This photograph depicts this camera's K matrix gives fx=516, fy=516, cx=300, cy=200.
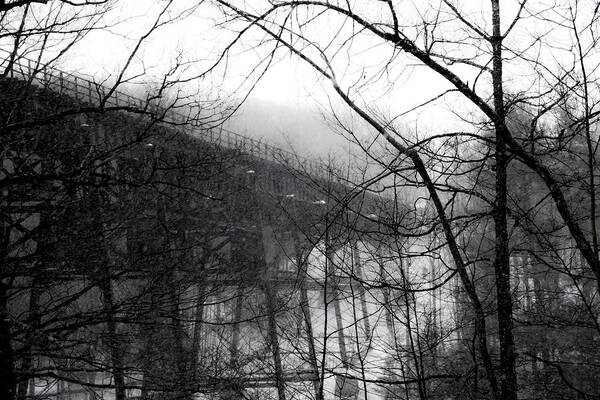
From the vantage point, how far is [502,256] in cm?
401

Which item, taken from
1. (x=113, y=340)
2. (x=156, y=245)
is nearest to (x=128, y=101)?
(x=113, y=340)

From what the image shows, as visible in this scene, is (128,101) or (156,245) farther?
(156,245)

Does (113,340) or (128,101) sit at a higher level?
(128,101)

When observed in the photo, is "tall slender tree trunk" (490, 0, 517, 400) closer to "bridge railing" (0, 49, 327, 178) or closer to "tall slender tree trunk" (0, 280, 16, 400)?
"bridge railing" (0, 49, 327, 178)

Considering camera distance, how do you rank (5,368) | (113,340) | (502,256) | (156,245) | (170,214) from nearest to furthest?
(502,256), (5,368), (113,340), (156,245), (170,214)

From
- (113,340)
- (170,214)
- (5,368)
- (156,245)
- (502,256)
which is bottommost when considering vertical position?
(5,368)

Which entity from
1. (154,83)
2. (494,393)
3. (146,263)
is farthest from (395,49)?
(146,263)

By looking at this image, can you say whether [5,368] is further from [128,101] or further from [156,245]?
[156,245]

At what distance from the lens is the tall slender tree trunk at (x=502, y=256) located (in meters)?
3.85

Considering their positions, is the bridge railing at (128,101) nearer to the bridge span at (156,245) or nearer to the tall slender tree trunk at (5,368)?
the bridge span at (156,245)

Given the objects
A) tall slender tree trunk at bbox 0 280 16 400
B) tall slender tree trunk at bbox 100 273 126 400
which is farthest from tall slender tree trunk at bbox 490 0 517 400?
tall slender tree trunk at bbox 0 280 16 400

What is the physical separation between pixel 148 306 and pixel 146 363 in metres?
2.25

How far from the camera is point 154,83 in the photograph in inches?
203

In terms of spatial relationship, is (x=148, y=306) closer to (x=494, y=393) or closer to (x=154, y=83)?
(x=154, y=83)
